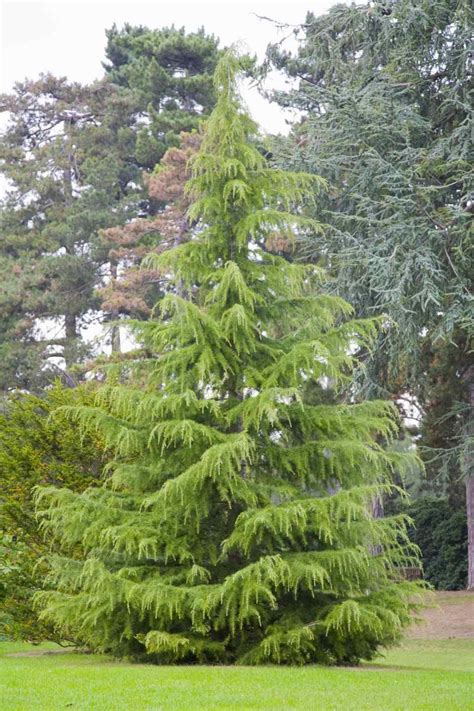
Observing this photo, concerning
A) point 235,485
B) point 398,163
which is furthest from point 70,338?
point 235,485

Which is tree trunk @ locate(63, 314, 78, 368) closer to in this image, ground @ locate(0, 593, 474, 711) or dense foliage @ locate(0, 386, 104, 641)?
dense foliage @ locate(0, 386, 104, 641)

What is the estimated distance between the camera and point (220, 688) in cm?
799

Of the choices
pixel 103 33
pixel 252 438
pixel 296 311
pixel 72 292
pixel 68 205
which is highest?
pixel 103 33

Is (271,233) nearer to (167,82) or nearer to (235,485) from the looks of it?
(235,485)

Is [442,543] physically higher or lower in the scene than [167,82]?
lower

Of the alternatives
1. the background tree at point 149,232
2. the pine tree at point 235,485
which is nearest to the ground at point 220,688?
the pine tree at point 235,485

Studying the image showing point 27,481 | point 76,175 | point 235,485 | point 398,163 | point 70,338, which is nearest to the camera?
point 235,485

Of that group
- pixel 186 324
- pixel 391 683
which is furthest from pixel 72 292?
pixel 391 683

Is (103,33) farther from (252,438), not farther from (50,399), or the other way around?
(252,438)

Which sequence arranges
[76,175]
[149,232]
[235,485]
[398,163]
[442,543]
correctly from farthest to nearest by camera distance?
[76,175] → [149,232] → [442,543] → [398,163] → [235,485]

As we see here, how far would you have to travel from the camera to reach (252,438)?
35.8ft

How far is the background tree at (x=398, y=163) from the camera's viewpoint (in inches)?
687

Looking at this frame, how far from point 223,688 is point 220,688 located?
0.03 metres

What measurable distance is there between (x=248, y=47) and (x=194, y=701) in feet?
26.7
